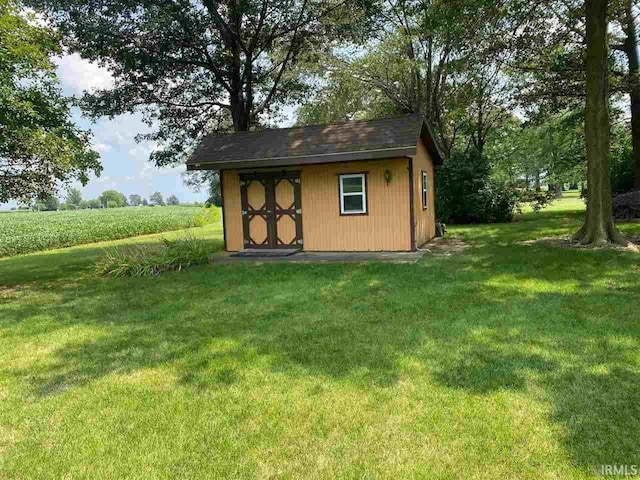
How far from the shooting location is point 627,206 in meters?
15.3

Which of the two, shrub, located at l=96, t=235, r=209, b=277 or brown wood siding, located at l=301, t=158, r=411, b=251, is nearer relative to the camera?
shrub, located at l=96, t=235, r=209, b=277

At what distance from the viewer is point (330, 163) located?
10680 mm

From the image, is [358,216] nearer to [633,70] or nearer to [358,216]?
[358,216]

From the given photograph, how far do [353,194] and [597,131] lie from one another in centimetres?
559

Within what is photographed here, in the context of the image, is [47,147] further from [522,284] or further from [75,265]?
[522,284]

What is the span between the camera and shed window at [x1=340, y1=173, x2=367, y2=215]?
10.6 m

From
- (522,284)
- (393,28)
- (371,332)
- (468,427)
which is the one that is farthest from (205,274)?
(393,28)

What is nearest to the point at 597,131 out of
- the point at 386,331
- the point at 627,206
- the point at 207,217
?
the point at 627,206

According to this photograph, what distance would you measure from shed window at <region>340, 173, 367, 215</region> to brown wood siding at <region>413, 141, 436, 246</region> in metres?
1.30

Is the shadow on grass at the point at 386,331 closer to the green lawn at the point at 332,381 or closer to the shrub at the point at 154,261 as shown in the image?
the green lawn at the point at 332,381

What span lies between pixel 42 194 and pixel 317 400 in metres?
8.56

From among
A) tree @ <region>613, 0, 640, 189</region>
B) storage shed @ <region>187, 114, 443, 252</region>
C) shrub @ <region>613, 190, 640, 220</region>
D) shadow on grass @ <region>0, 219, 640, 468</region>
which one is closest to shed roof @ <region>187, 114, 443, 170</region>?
storage shed @ <region>187, 114, 443, 252</region>

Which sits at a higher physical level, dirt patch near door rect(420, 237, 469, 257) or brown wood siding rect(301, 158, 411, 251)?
brown wood siding rect(301, 158, 411, 251)

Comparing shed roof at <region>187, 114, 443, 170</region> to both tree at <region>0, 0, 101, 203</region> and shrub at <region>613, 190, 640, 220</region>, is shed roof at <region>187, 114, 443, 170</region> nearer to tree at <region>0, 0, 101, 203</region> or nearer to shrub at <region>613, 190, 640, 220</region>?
tree at <region>0, 0, 101, 203</region>
